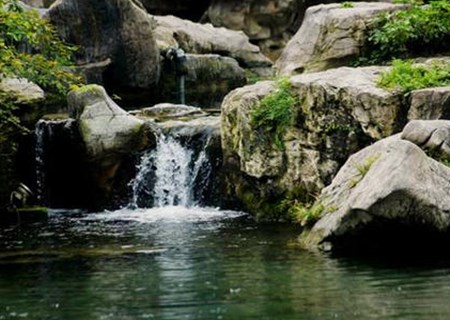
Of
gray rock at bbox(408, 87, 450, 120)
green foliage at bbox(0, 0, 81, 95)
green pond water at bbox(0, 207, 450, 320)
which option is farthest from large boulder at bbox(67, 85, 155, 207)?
gray rock at bbox(408, 87, 450, 120)

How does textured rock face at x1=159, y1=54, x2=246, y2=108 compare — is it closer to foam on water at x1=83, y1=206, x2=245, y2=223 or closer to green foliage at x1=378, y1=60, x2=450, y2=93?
foam on water at x1=83, y1=206, x2=245, y2=223

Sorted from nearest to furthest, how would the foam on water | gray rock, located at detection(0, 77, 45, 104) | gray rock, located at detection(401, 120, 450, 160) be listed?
gray rock, located at detection(401, 120, 450, 160), the foam on water, gray rock, located at detection(0, 77, 45, 104)

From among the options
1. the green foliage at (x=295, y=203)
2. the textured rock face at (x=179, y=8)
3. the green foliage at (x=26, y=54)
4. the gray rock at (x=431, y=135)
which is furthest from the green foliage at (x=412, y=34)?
the textured rock face at (x=179, y=8)

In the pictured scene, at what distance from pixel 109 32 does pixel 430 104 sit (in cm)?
1346

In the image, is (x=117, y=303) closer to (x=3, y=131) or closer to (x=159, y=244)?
(x=159, y=244)

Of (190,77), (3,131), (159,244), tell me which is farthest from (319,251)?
(190,77)

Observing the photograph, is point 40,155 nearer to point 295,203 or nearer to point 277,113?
point 277,113

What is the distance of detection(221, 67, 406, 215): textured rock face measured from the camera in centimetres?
1552

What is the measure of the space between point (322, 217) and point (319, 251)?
0.67m

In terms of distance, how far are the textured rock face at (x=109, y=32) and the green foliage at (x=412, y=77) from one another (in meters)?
11.6

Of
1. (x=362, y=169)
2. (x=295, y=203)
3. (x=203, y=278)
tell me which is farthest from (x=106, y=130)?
(x=203, y=278)

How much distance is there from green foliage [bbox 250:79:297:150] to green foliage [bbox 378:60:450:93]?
5.98 ft

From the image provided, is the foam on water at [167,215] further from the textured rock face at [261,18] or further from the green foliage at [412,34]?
the textured rock face at [261,18]

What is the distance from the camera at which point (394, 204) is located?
11250 millimetres
